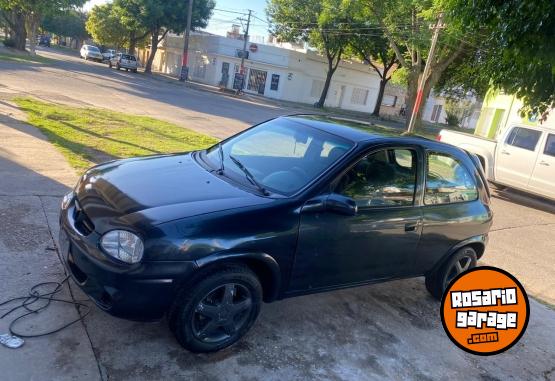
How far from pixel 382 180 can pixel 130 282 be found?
2.23 metres

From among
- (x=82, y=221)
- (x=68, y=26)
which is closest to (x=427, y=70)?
(x=82, y=221)

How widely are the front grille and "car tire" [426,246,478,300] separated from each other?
326 cm

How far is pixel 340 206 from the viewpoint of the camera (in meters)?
3.49

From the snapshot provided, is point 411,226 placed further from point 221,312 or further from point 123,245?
point 123,245

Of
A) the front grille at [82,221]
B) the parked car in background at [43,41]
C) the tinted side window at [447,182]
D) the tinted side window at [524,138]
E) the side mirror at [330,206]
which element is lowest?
the parked car in background at [43,41]

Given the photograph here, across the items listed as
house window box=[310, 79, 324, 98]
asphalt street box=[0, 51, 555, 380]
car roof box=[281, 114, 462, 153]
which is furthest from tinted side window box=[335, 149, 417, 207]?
house window box=[310, 79, 324, 98]

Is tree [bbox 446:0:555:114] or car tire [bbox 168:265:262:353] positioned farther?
tree [bbox 446:0:555:114]

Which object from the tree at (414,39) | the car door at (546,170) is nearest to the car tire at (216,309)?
the car door at (546,170)

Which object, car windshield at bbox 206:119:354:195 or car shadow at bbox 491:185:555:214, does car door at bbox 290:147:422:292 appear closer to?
car windshield at bbox 206:119:354:195

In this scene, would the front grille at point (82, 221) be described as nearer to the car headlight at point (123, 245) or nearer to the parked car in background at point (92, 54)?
the car headlight at point (123, 245)

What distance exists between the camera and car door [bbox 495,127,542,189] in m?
11.1

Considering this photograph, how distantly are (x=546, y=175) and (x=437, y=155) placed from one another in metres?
7.82

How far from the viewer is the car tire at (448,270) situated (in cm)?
478

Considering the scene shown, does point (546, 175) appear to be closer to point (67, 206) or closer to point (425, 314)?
point (425, 314)
